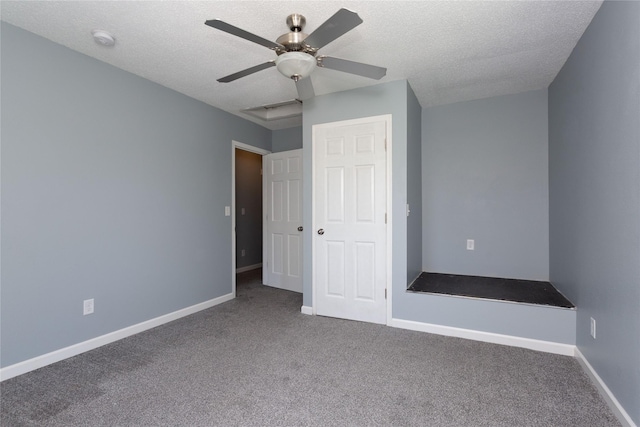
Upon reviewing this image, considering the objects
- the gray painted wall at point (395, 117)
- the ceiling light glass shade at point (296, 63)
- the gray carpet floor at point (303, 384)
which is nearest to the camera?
the gray carpet floor at point (303, 384)

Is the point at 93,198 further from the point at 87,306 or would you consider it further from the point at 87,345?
the point at 87,345

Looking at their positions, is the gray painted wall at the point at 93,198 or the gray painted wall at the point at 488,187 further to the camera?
the gray painted wall at the point at 488,187

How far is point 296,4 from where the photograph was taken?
1892 millimetres

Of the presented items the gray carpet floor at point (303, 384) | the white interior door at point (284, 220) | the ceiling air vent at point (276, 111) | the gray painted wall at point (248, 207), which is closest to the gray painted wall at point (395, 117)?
the gray carpet floor at point (303, 384)

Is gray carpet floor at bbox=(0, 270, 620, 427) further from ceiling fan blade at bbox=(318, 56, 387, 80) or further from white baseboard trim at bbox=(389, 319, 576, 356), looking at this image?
ceiling fan blade at bbox=(318, 56, 387, 80)

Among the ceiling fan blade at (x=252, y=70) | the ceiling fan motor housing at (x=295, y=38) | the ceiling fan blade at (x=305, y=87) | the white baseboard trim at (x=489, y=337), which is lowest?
the white baseboard trim at (x=489, y=337)

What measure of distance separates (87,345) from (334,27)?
302 cm

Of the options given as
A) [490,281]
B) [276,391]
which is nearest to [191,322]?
[276,391]

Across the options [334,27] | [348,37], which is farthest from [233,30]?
[348,37]

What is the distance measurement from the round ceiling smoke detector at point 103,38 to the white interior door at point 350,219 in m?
1.91

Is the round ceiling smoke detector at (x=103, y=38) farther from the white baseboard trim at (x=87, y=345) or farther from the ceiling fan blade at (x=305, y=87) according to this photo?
the white baseboard trim at (x=87, y=345)

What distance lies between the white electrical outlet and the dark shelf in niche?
113 inches

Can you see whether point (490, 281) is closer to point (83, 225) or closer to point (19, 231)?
point (83, 225)

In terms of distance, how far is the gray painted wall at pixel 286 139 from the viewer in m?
4.69
